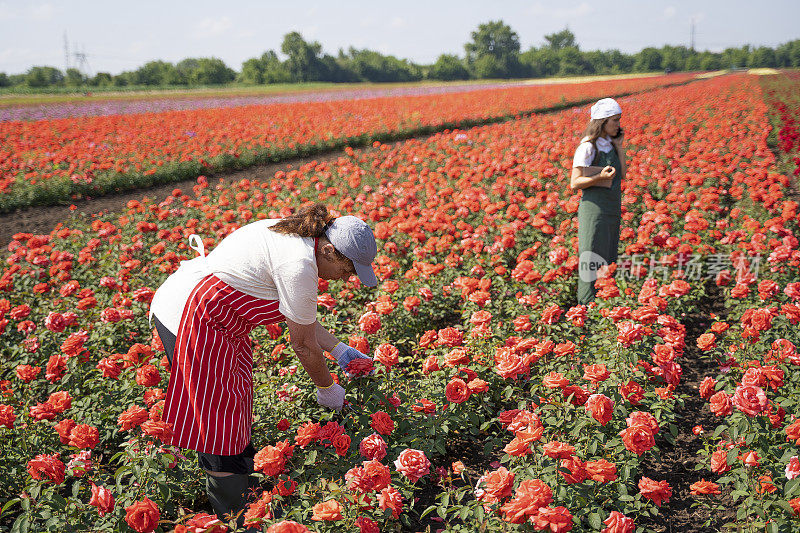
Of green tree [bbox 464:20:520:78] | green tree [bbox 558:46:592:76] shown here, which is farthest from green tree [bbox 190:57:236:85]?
green tree [bbox 558:46:592:76]

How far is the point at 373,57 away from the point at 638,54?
1766 inches

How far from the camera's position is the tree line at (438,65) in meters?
51.7

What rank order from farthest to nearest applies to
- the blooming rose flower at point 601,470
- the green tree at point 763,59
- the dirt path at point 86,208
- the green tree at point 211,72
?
the green tree at point 763,59, the green tree at point 211,72, the dirt path at point 86,208, the blooming rose flower at point 601,470

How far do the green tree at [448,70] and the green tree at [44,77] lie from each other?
42050 mm

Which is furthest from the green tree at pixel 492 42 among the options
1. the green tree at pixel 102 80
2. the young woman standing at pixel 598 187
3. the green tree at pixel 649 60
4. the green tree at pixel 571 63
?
the young woman standing at pixel 598 187

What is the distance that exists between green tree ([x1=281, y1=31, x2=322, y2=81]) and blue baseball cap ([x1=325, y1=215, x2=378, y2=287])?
2462 inches

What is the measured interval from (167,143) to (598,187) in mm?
10159

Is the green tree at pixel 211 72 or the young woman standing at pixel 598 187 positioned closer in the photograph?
the young woman standing at pixel 598 187

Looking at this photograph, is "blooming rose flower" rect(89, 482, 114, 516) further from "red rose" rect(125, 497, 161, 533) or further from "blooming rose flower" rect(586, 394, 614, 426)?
"blooming rose flower" rect(586, 394, 614, 426)

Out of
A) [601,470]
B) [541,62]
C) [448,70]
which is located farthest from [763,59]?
[601,470]

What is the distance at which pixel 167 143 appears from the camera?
11.4m

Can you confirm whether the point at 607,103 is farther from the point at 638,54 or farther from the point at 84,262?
the point at 638,54

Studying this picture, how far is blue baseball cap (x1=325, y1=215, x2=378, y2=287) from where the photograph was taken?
82.8 inches

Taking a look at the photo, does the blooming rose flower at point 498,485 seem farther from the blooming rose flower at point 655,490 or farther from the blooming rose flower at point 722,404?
the blooming rose flower at point 722,404
